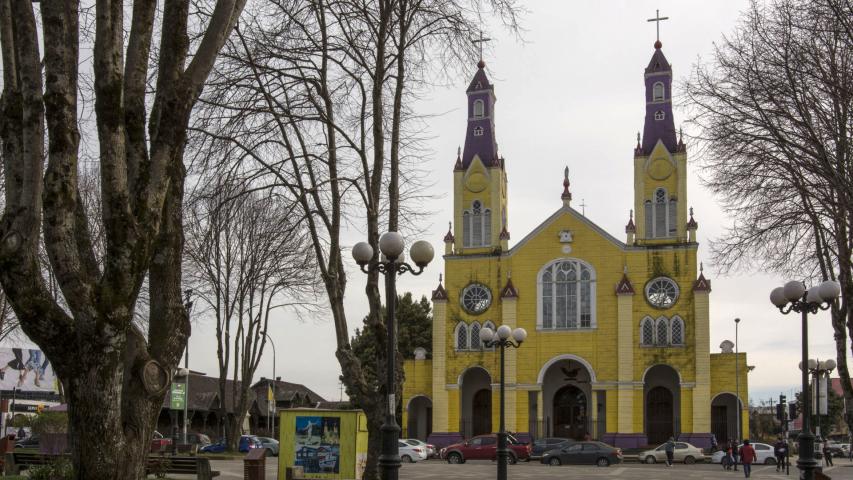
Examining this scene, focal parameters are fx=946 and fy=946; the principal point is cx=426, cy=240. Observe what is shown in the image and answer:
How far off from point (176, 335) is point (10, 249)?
2572mm

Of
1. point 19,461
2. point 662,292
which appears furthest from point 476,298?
point 19,461

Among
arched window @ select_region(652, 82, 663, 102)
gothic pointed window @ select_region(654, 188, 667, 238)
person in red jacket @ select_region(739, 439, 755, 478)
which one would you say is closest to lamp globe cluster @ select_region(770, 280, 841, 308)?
person in red jacket @ select_region(739, 439, 755, 478)

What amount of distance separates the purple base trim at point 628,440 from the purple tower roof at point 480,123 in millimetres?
17436

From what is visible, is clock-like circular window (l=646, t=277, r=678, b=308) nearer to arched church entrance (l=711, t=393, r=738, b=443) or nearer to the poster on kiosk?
arched church entrance (l=711, t=393, r=738, b=443)

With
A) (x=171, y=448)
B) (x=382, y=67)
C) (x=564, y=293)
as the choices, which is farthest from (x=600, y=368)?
(x=382, y=67)

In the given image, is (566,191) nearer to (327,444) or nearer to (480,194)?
(480,194)

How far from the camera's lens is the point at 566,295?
5272 centimetres

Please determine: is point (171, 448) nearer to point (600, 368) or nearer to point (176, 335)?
point (600, 368)

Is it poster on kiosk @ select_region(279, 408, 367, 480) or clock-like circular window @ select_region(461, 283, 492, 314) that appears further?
clock-like circular window @ select_region(461, 283, 492, 314)

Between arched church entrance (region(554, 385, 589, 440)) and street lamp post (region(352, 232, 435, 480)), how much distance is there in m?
38.5

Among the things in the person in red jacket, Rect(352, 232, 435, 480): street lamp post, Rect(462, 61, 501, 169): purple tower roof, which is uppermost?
Rect(462, 61, 501, 169): purple tower roof

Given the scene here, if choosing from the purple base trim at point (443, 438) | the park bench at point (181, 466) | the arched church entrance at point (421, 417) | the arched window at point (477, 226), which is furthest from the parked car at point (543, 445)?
the park bench at point (181, 466)

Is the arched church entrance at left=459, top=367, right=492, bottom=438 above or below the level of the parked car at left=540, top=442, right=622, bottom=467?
above

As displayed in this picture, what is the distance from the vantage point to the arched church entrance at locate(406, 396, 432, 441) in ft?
186
